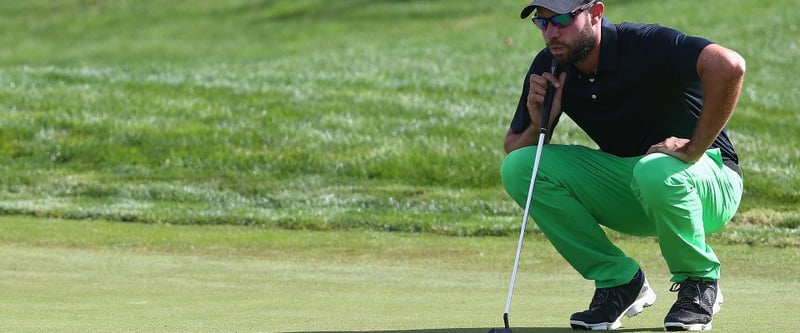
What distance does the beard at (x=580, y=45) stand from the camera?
5324 millimetres

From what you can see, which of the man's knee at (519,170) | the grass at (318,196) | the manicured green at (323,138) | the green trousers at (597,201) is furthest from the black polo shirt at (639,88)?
the manicured green at (323,138)

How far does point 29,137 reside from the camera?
1550 cm

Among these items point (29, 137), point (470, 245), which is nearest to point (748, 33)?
point (29, 137)

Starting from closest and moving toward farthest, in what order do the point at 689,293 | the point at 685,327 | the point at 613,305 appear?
the point at 685,327
the point at 689,293
the point at 613,305

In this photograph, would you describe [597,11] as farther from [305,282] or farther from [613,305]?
[305,282]

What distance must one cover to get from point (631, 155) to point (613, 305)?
0.69 meters

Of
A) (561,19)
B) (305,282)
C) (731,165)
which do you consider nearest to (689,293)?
(731,165)

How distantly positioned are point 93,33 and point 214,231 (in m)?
28.8

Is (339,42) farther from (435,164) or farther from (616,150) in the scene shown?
(616,150)

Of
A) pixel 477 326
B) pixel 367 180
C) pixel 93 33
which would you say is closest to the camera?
pixel 477 326

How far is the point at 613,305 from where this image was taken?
5.30 metres

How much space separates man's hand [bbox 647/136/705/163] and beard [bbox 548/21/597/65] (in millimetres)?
459

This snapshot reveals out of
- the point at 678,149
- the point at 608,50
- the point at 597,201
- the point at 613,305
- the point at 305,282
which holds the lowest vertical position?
the point at 305,282

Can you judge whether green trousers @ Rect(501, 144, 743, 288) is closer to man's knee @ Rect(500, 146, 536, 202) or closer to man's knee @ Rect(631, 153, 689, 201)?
man's knee @ Rect(500, 146, 536, 202)
